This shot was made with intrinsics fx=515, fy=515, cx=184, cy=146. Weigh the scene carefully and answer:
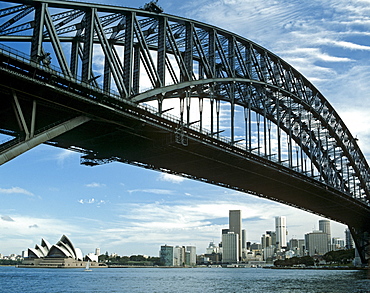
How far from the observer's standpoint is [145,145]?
48344 mm

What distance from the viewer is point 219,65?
190ft

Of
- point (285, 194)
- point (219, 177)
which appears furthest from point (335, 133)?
point (219, 177)

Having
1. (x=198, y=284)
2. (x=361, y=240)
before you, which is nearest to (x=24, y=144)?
(x=198, y=284)

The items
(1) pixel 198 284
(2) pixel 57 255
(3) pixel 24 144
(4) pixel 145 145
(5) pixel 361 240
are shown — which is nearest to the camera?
(3) pixel 24 144

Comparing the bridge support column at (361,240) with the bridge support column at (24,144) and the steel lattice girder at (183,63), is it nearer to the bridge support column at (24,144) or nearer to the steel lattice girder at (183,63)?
the steel lattice girder at (183,63)

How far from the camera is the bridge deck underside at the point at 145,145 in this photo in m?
34.6

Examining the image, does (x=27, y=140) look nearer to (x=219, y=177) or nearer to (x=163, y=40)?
(x=163, y=40)

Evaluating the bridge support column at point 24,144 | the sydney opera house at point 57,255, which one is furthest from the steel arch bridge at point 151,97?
the sydney opera house at point 57,255

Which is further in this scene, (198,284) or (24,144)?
(198,284)

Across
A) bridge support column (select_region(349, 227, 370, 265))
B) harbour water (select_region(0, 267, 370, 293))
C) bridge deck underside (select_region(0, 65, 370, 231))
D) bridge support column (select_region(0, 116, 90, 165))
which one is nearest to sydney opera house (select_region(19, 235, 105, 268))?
harbour water (select_region(0, 267, 370, 293))

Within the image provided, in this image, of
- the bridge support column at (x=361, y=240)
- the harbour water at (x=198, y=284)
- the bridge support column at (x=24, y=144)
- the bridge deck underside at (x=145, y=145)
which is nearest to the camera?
the bridge support column at (x=24, y=144)

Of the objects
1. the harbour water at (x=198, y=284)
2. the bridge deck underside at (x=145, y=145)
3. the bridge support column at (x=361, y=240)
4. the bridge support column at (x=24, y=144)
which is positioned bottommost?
the harbour water at (x=198, y=284)

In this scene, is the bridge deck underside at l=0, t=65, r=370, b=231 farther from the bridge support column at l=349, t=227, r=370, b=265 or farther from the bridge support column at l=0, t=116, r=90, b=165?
the bridge support column at l=349, t=227, r=370, b=265

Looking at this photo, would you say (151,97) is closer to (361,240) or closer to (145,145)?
(145,145)
